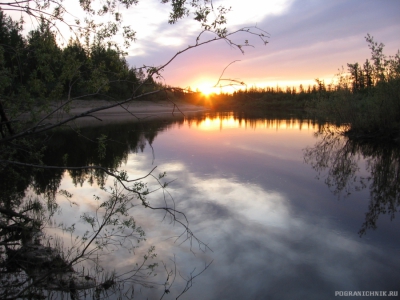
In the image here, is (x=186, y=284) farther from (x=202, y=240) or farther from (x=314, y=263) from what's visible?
(x=314, y=263)

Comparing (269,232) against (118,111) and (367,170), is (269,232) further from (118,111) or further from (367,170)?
(118,111)

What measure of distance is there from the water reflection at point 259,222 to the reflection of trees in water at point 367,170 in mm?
41

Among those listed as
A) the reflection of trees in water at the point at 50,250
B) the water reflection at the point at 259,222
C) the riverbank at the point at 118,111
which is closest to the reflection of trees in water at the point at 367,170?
the water reflection at the point at 259,222

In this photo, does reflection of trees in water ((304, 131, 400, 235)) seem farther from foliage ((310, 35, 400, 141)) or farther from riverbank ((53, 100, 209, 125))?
riverbank ((53, 100, 209, 125))

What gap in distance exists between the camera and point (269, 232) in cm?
584

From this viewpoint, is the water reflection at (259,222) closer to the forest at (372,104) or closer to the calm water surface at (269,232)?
the calm water surface at (269,232)

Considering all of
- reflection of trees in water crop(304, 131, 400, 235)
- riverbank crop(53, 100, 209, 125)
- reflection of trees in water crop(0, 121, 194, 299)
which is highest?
riverbank crop(53, 100, 209, 125)

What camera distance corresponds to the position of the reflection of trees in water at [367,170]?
7590 mm

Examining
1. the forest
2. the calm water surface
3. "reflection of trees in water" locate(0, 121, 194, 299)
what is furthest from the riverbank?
"reflection of trees in water" locate(0, 121, 194, 299)

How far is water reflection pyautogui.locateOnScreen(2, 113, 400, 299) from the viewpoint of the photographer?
4.39 meters

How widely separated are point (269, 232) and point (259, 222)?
492 mm

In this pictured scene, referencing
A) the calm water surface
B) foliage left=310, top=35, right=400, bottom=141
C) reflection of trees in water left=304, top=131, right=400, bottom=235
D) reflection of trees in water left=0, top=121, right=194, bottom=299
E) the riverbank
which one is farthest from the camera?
the riverbank

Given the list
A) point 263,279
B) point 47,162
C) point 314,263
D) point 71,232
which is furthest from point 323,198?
point 47,162

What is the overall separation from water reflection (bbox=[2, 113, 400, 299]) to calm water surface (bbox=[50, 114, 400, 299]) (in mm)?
16
